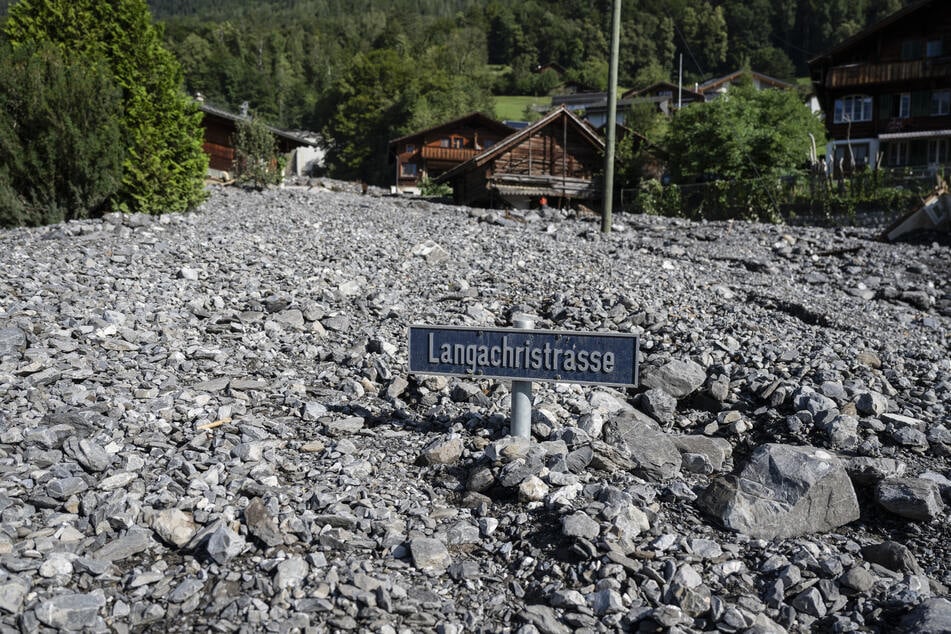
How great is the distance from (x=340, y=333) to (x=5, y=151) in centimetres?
942

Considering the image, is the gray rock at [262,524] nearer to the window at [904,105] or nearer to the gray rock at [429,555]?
the gray rock at [429,555]

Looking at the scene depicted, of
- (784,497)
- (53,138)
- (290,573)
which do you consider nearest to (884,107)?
(53,138)

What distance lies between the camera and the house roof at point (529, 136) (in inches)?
1315

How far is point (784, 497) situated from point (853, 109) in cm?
4683

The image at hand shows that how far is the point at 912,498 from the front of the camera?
186 inches

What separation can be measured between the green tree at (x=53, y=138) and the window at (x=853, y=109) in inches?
1687

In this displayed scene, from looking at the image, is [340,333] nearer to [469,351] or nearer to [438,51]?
[469,351]

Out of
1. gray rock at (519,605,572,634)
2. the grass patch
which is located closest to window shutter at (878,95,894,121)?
gray rock at (519,605,572,634)

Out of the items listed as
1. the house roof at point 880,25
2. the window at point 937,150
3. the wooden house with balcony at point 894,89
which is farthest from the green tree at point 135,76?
the window at point 937,150

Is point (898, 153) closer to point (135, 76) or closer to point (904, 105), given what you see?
point (904, 105)

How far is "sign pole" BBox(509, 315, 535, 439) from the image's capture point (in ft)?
17.5

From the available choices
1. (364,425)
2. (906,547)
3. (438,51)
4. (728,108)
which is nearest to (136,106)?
(364,425)

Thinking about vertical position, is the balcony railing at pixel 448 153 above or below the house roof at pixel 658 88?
below

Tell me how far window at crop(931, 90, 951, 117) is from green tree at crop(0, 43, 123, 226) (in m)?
43.3
